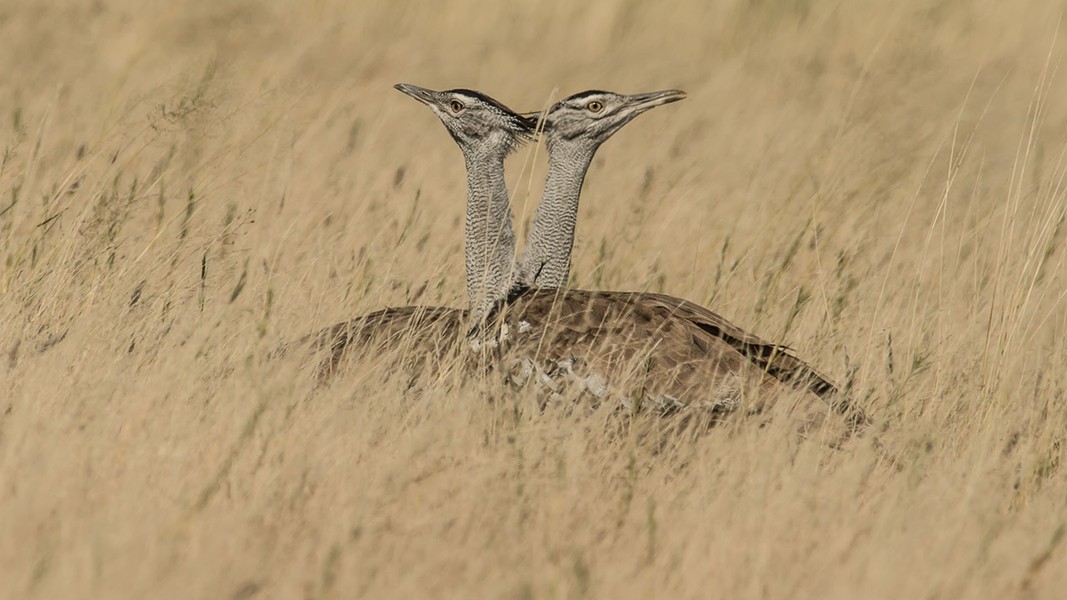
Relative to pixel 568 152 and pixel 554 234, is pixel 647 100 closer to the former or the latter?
pixel 568 152

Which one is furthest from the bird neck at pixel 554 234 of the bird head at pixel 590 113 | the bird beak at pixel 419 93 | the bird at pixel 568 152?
the bird beak at pixel 419 93

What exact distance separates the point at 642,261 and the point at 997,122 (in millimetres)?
2847

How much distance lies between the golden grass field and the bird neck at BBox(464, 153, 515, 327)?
0.18 metres

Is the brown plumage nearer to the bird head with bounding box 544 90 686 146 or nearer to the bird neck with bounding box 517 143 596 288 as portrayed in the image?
the bird neck with bounding box 517 143 596 288

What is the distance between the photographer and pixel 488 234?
16.2ft

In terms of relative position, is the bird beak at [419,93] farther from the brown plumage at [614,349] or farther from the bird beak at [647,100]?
the brown plumage at [614,349]

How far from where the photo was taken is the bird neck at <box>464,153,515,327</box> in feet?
15.7

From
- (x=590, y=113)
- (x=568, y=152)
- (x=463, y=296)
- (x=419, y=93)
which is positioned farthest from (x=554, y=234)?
(x=419, y=93)

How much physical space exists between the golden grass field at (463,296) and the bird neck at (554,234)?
146mm

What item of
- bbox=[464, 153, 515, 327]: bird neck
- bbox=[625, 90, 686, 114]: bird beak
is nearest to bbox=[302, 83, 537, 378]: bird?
bbox=[464, 153, 515, 327]: bird neck

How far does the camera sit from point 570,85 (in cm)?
771

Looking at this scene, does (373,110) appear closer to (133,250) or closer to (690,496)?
(133,250)

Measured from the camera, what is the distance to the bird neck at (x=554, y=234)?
4.89m

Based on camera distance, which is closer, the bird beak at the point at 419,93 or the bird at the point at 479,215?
the bird at the point at 479,215
